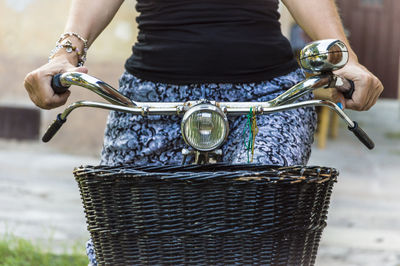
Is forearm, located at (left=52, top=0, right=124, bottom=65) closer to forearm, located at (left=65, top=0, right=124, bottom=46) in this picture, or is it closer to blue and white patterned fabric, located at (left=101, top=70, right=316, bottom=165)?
forearm, located at (left=65, top=0, right=124, bottom=46)

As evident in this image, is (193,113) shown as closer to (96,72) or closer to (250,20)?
(250,20)

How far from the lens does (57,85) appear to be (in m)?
1.60

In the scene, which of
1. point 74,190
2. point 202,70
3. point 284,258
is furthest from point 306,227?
point 74,190

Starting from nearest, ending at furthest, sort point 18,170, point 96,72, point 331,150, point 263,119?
point 263,119 → point 18,170 → point 96,72 → point 331,150

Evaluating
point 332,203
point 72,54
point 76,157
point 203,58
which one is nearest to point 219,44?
point 203,58

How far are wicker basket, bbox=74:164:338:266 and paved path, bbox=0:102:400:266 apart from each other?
2600 mm

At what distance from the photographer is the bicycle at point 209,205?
137cm

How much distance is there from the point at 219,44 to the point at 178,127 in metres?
0.27

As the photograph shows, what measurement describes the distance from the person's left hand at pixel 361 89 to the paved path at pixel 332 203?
2.35 m

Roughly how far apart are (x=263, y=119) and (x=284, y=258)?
45 centimetres

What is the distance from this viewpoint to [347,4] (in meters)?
12.6

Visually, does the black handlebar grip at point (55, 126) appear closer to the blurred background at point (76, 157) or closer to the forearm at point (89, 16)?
the forearm at point (89, 16)

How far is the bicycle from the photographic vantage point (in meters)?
1.37

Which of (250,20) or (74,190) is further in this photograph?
(74,190)
